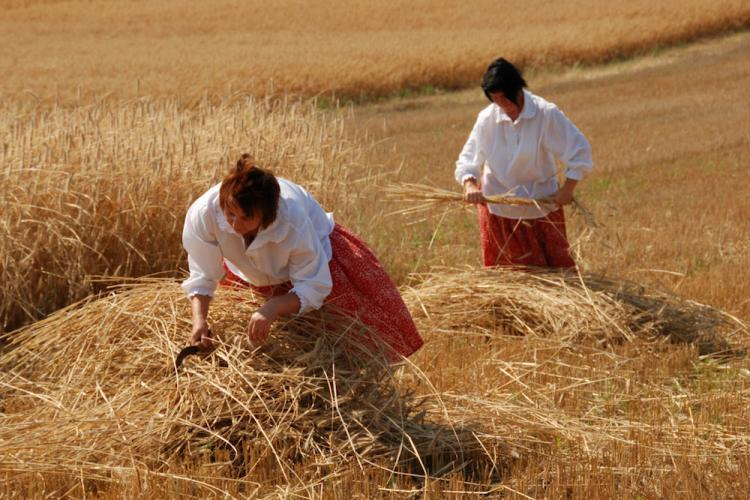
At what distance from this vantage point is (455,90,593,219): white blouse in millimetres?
6078

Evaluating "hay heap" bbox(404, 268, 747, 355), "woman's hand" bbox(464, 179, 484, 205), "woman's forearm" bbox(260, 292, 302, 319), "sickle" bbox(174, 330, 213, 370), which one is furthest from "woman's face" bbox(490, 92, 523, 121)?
"sickle" bbox(174, 330, 213, 370)

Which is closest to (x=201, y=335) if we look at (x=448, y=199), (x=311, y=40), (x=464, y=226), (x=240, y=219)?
(x=240, y=219)

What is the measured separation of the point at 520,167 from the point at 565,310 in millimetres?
859

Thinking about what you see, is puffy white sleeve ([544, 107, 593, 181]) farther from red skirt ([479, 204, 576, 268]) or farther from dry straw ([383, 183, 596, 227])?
red skirt ([479, 204, 576, 268])

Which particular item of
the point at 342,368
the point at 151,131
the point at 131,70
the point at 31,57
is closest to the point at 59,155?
the point at 151,131

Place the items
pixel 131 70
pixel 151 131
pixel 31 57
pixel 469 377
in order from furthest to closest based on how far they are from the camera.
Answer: pixel 31 57, pixel 131 70, pixel 151 131, pixel 469 377

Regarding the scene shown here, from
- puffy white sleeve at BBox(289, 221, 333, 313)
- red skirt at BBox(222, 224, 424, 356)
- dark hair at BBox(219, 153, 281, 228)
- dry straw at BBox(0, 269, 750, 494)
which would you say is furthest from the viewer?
red skirt at BBox(222, 224, 424, 356)

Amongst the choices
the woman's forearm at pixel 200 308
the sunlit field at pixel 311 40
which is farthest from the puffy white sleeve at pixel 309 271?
the sunlit field at pixel 311 40

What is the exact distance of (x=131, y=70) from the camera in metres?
22.8

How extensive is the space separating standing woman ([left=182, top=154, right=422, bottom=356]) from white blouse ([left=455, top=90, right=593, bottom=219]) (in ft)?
6.42

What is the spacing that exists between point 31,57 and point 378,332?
72.3 feet

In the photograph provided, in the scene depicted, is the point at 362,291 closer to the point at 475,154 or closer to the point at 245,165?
the point at 245,165

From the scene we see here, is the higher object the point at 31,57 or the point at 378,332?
the point at 378,332

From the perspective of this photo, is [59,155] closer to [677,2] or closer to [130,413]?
[130,413]
